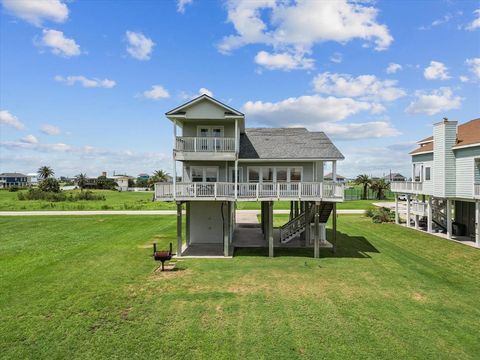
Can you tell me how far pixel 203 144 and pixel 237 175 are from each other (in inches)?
111

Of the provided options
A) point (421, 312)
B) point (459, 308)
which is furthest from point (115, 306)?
point (459, 308)

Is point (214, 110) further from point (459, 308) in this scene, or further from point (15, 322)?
point (459, 308)

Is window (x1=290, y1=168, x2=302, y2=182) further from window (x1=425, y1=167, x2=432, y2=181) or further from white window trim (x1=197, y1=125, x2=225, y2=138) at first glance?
window (x1=425, y1=167, x2=432, y2=181)

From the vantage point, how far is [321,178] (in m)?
20.8

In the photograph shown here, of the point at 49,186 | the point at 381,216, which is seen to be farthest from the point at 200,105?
the point at 49,186

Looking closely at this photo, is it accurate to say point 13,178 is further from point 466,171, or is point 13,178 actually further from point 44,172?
point 466,171

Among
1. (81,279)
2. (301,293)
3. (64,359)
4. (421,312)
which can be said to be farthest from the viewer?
(81,279)

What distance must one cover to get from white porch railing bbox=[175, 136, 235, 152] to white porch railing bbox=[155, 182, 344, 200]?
2.07 m

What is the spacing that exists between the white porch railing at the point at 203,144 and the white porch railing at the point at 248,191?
207 centimetres

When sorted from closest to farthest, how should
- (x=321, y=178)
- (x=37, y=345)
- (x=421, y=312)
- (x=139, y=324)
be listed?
(x=37, y=345) → (x=139, y=324) → (x=421, y=312) → (x=321, y=178)

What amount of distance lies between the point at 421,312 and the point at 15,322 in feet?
44.8

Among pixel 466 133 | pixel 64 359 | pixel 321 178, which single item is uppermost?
pixel 466 133

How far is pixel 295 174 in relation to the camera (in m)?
20.5

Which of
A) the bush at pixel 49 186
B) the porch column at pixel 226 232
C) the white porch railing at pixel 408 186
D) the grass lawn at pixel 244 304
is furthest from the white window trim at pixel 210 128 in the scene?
the bush at pixel 49 186
